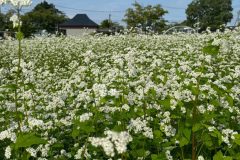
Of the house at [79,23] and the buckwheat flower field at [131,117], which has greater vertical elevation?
the buckwheat flower field at [131,117]

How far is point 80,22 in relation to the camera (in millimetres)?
86250

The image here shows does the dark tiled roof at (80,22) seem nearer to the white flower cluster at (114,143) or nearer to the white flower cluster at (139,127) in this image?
the white flower cluster at (139,127)

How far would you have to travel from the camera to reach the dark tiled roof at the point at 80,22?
272 ft

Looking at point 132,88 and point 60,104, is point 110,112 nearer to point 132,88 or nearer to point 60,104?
point 60,104

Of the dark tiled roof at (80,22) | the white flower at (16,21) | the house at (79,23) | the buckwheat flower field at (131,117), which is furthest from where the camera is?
the dark tiled roof at (80,22)

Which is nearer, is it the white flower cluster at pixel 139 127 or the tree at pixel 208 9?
the white flower cluster at pixel 139 127

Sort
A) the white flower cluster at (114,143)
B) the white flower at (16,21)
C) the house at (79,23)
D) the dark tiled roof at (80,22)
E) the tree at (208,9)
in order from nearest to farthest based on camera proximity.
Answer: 1. the white flower cluster at (114,143)
2. the white flower at (16,21)
3. the house at (79,23)
4. the dark tiled roof at (80,22)
5. the tree at (208,9)

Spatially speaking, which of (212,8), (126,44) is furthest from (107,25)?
(212,8)

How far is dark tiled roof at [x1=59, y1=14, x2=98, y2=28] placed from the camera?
3261 inches

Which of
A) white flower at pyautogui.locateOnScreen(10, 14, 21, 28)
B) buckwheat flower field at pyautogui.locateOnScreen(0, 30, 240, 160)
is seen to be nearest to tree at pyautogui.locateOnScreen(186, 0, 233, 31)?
buckwheat flower field at pyautogui.locateOnScreen(0, 30, 240, 160)

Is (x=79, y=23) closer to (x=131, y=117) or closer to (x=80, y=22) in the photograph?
(x=80, y=22)

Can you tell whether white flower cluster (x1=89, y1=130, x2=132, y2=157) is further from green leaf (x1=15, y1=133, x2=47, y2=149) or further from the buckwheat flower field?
green leaf (x1=15, y1=133, x2=47, y2=149)

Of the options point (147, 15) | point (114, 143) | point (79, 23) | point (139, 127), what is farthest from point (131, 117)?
point (79, 23)

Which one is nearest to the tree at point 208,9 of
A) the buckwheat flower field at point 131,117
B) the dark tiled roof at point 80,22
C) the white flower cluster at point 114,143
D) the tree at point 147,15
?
the dark tiled roof at point 80,22
